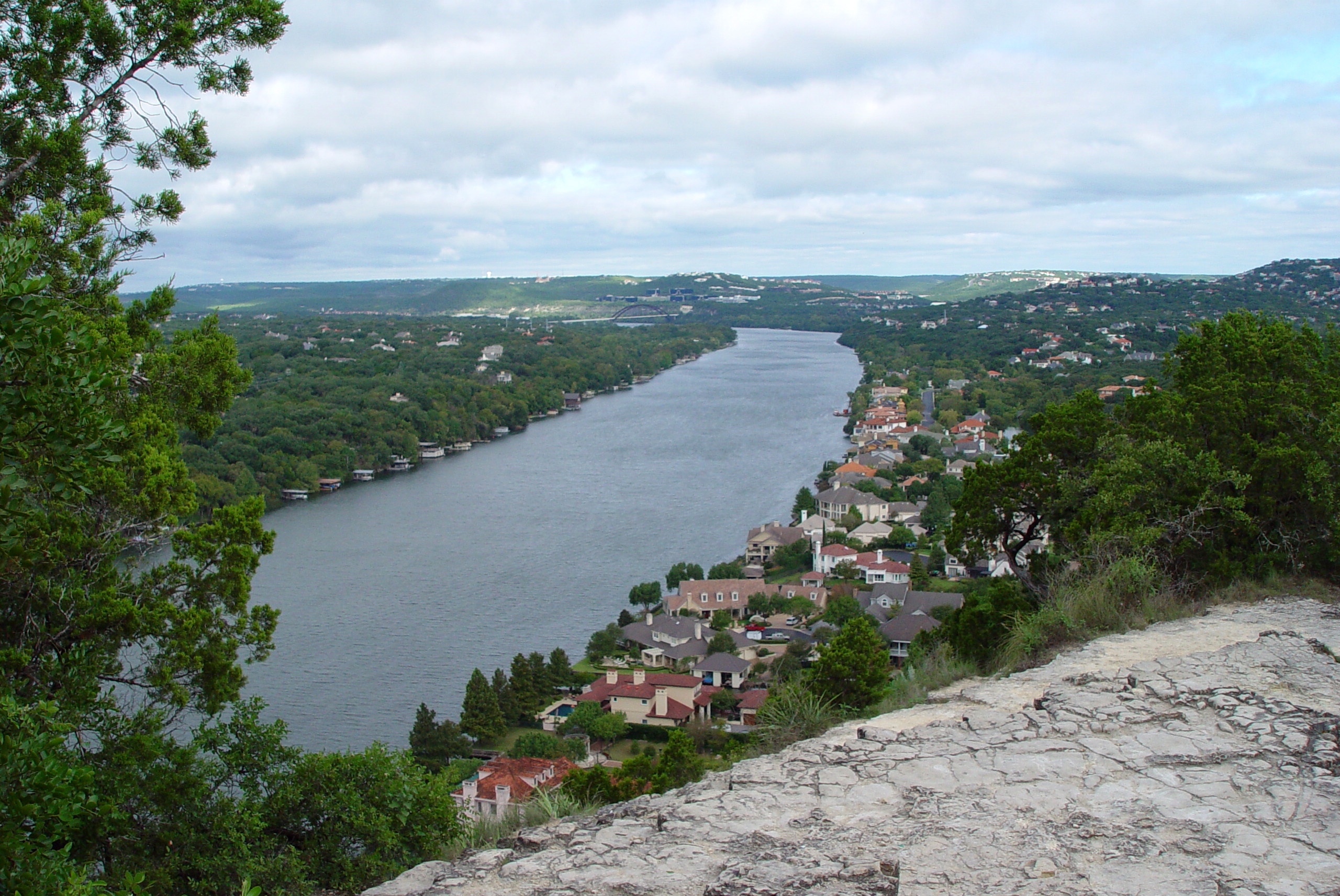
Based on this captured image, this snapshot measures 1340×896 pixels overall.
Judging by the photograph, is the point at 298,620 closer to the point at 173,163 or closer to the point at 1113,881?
the point at 173,163

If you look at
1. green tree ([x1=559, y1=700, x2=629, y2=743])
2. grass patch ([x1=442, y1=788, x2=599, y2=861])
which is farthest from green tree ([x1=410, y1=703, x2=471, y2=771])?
grass patch ([x1=442, y1=788, x2=599, y2=861])

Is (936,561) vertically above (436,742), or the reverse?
(436,742)

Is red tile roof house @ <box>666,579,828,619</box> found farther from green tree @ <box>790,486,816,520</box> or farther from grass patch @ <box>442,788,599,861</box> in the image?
grass patch @ <box>442,788,599,861</box>

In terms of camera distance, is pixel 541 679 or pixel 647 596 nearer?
pixel 541 679

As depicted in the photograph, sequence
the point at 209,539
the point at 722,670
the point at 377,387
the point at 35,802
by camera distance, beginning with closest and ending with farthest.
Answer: the point at 35,802, the point at 209,539, the point at 722,670, the point at 377,387

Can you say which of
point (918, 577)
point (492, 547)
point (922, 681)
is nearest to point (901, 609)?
point (918, 577)

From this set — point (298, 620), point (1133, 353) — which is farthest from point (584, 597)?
point (1133, 353)

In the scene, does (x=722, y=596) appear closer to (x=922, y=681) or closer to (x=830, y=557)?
(x=830, y=557)
